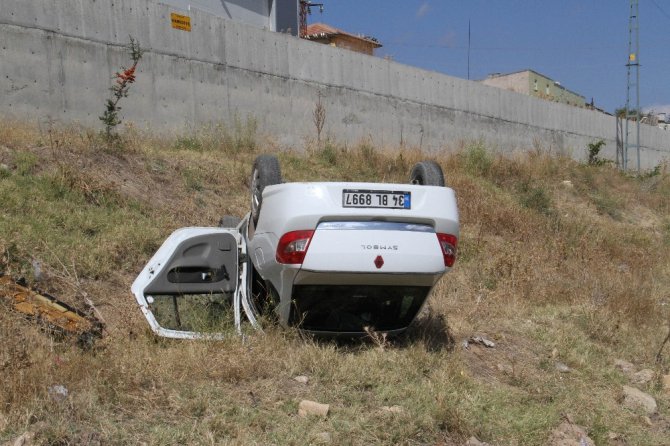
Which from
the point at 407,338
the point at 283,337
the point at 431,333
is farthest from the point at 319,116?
the point at 283,337

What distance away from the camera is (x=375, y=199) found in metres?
4.30

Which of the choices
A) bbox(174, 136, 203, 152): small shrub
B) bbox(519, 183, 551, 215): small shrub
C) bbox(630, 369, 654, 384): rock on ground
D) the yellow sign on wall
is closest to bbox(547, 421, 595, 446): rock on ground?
bbox(630, 369, 654, 384): rock on ground

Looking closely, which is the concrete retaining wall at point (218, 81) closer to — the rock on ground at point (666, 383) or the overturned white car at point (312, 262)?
the overturned white car at point (312, 262)

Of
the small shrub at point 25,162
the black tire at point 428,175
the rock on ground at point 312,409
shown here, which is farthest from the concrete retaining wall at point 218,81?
the rock on ground at point 312,409

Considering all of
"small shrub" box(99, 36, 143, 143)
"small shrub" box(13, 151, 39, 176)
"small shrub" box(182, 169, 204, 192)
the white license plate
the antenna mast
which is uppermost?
the antenna mast

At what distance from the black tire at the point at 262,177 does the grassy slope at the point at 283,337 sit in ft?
3.24

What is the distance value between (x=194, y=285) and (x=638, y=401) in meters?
3.48

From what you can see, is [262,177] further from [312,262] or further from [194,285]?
[312,262]

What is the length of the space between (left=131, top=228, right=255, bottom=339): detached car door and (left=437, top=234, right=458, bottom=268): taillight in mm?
1480

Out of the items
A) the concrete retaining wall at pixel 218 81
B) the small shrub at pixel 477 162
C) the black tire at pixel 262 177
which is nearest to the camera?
the black tire at pixel 262 177

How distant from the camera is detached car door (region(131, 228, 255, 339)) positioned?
4.79m

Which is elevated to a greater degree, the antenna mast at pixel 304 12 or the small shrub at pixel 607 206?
the antenna mast at pixel 304 12

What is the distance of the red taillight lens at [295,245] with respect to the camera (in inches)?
164

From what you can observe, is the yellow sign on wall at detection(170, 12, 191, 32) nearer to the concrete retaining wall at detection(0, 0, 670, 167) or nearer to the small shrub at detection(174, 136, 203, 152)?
the concrete retaining wall at detection(0, 0, 670, 167)
